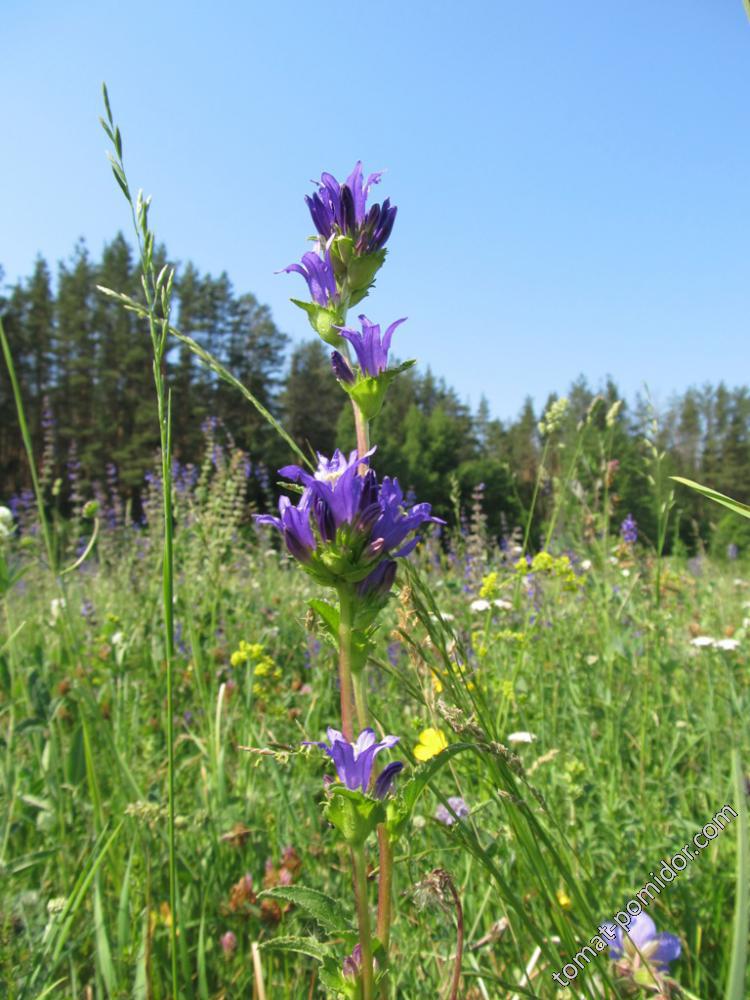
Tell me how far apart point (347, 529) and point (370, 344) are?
0.29m

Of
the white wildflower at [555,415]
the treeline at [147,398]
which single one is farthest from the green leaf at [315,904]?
the treeline at [147,398]

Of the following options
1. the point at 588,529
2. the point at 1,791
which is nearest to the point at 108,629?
the point at 1,791

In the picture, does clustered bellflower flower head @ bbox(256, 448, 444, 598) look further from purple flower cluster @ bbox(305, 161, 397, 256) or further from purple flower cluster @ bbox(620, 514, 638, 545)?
purple flower cluster @ bbox(620, 514, 638, 545)

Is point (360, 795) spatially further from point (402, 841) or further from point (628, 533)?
point (628, 533)

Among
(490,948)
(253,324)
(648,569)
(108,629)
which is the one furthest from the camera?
(253,324)

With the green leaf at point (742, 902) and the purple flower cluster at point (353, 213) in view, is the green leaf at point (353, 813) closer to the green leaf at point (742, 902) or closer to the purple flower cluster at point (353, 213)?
the green leaf at point (742, 902)

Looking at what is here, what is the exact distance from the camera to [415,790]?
2.54 feet

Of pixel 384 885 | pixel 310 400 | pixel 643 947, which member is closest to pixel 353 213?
pixel 384 885

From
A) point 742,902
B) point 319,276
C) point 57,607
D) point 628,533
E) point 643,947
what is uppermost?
point 319,276

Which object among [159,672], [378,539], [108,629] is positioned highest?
[378,539]

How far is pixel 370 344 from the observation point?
3.24 feet

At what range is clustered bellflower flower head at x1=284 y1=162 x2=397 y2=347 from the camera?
1.04m

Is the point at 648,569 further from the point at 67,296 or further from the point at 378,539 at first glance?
the point at 67,296

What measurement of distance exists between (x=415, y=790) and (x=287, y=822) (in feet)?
3.59
